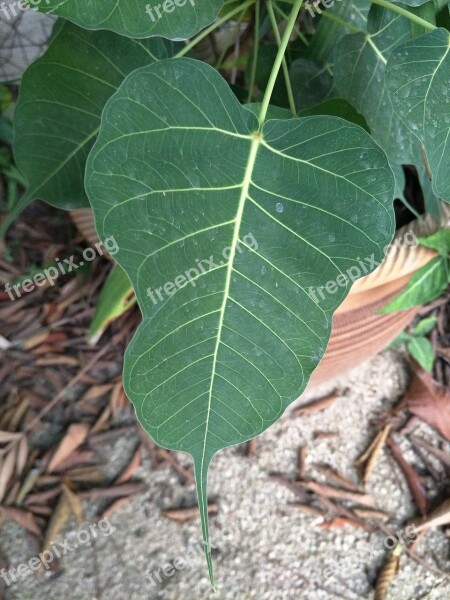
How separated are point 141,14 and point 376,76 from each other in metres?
0.37

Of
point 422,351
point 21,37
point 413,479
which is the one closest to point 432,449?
point 413,479

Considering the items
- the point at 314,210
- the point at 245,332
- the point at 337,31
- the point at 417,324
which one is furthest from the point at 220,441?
the point at 417,324

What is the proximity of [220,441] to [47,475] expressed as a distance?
28.1 inches

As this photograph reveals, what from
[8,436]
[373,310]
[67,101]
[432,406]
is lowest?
[432,406]

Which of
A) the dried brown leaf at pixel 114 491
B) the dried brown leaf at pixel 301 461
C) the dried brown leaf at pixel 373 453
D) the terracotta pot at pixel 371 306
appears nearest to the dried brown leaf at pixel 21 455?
the dried brown leaf at pixel 114 491

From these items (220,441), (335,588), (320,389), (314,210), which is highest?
(314,210)

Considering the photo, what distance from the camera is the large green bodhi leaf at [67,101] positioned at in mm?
724

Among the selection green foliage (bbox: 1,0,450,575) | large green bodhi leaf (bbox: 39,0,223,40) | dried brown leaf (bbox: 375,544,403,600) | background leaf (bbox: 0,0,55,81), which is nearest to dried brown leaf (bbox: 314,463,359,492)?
dried brown leaf (bbox: 375,544,403,600)

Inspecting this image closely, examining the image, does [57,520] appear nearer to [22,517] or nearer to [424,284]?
[22,517]

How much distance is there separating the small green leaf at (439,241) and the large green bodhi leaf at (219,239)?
1.25 ft

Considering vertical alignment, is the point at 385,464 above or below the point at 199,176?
below

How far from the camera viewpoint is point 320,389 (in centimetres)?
129

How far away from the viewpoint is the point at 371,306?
3.22 feet

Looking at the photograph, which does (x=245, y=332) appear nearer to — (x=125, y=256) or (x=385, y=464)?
(x=125, y=256)
